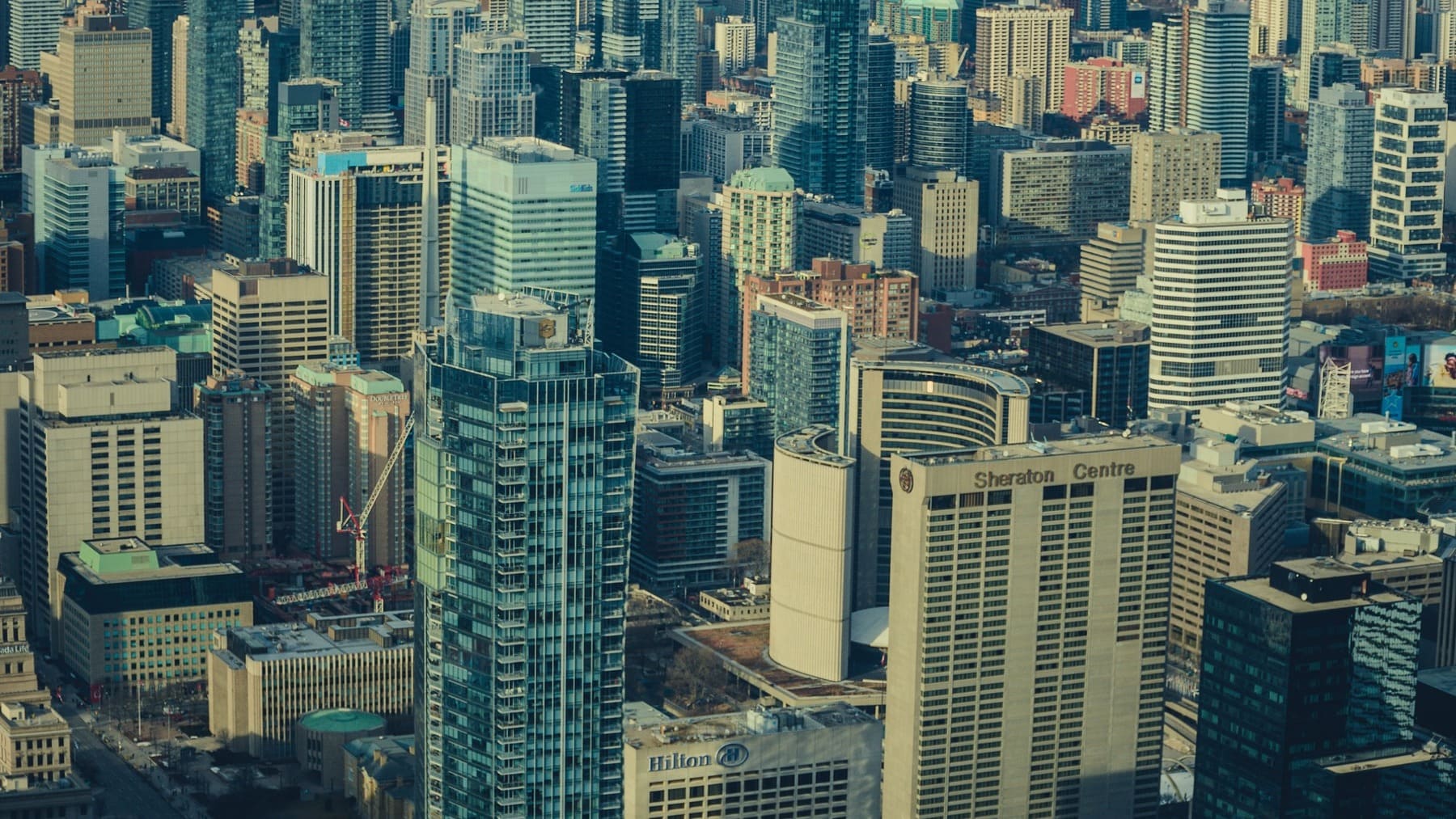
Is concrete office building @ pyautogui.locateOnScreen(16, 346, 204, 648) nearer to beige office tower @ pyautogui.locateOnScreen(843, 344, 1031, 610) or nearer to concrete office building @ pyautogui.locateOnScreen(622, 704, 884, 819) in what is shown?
beige office tower @ pyautogui.locateOnScreen(843, 344, 1031, 610)

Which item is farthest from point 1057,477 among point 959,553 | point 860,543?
point 860,543

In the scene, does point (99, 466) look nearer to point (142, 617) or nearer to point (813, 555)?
point (142, 617)

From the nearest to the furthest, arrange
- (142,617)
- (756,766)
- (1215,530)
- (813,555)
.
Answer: (756,766) < (813,555) < (142,617) < (1215,530)

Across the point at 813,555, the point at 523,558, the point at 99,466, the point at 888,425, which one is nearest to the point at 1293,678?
the point at 523,558

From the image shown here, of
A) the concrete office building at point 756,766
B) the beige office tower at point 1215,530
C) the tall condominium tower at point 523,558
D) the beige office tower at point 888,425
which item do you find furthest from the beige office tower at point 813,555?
the tall condominium tower at point 523,558

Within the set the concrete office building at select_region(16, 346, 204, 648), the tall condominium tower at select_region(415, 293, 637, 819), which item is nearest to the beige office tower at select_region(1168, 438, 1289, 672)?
the concrete office building at select_region(16, 346, 204, 648)

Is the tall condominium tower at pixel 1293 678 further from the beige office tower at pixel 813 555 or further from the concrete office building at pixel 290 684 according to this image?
the concrete office building at pixel 290 684

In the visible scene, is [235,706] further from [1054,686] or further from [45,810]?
[1054,686]
